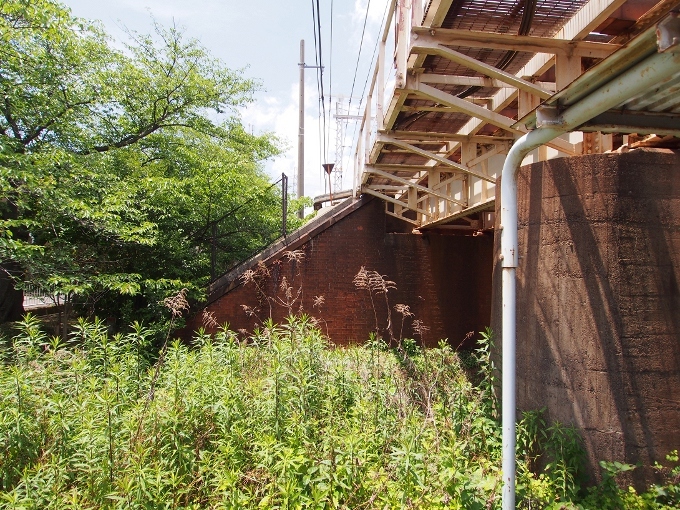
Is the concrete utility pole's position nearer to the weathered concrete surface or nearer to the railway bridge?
the railway bridge

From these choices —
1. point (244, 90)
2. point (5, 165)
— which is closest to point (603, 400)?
point (5, 165)

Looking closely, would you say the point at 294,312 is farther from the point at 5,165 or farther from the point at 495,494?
the point at 495,494

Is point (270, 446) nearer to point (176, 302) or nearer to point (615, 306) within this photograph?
point (176, 302)

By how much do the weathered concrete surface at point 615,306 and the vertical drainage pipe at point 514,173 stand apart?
988mm

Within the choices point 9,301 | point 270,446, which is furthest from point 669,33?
point 9,301

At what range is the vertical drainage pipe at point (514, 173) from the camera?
6.92 ft

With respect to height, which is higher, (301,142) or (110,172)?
(301,142)

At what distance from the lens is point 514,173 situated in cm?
292

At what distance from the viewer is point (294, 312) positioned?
876 centimetres

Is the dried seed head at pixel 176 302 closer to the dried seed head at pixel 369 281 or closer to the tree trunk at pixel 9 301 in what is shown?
the dried seed head at pixel 369 281

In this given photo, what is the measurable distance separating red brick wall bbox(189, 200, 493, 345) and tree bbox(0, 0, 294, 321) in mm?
2305

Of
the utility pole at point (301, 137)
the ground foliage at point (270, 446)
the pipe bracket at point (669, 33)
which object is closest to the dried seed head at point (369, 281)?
the ground foliage at point (270, 446)

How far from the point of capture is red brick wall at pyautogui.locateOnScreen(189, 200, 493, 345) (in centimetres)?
876

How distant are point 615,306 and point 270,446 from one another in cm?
319
